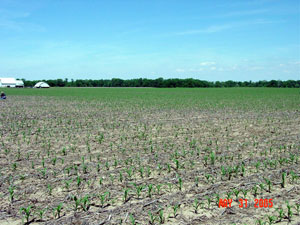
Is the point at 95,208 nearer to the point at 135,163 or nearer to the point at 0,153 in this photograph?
the point at 135,163

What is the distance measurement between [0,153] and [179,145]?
20.7 feet

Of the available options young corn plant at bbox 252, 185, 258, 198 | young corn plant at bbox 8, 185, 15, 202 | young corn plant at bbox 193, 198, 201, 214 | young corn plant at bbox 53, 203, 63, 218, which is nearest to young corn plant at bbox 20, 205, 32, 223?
young corn plant at bbox 53, 203, 63, 218

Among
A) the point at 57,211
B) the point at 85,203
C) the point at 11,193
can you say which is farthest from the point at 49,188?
the point at 85,203

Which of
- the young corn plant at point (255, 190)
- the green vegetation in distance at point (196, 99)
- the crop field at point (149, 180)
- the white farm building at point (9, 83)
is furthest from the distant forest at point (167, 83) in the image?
the young corn plant at point (255, 190)

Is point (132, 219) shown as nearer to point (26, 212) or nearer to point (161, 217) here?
point (161, 217)

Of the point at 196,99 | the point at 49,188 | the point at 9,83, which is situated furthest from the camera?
the point at 9,83

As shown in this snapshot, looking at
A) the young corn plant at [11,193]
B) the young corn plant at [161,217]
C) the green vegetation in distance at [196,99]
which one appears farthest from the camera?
the green vegetation in distance at [196,99]

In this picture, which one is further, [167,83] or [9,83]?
[167,83]

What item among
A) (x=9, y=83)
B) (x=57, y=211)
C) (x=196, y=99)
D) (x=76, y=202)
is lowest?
(x=57, y=211)

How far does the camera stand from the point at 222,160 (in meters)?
8.11

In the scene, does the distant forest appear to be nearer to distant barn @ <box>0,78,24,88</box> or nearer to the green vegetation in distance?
distant barn @ <box>0,78,24,88</box>

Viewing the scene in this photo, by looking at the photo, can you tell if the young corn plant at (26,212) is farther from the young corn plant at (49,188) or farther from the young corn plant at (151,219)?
the young corn plant at (151,219)

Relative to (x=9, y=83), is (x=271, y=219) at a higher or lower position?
lower
